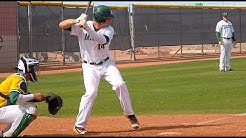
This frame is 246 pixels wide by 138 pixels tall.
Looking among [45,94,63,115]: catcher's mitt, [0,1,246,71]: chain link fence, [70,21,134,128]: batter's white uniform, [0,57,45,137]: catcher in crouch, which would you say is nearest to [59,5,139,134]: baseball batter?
[70,21,134,128]: batter's white uniform

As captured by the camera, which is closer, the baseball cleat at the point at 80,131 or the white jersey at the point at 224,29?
the baseball cleat at the point at 80,131

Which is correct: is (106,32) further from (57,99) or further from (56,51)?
(56,51)

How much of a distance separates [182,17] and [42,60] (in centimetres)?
935

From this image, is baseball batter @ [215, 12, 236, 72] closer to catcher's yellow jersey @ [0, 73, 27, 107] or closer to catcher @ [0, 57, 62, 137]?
catcher @ [0, 57, 62, 137]

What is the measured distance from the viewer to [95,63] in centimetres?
862

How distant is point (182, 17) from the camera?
107ft

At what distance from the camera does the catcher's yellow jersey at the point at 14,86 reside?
24.8 ft

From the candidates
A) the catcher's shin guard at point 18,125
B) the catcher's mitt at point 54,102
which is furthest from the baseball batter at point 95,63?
the catcher's shin guard at point 18,125

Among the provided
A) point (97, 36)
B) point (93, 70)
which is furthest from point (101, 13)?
point (93, 70)

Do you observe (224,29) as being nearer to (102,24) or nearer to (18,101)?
(102,24)

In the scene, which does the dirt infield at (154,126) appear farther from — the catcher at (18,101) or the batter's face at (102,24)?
the batter's face at (102,24)

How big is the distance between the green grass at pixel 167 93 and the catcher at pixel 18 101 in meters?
3.73

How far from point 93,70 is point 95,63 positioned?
0.12 metres

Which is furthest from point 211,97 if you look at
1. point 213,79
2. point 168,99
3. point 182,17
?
point 182,17
